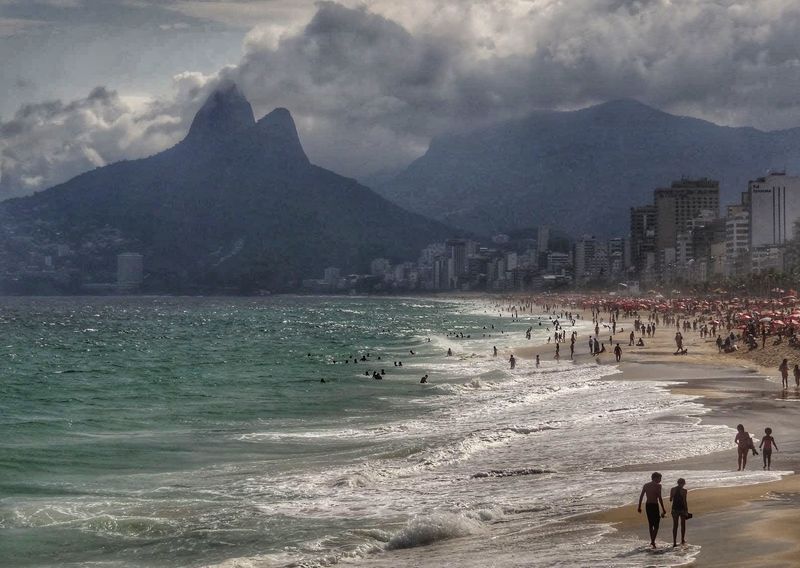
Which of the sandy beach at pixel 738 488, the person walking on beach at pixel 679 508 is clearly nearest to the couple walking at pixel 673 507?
the person walking on beach at pixel 679 508

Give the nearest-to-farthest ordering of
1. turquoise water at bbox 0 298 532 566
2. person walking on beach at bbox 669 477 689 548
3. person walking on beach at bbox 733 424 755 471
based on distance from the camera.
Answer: person walking on beach at bbox 669 477 689 548 < turquoise water at bbox 0 298 532 566 < person walking on beach at bbox 733 424 755 471

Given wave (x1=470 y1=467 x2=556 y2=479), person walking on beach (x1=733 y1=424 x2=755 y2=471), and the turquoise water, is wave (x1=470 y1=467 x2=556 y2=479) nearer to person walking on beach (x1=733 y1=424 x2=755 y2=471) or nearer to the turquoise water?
person walking on beach (x1=733 y1=424 x2=755 y2=471)

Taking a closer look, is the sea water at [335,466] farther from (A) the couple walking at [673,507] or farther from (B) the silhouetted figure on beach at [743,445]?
(B) the silhouetted figure on beach at [743,445]

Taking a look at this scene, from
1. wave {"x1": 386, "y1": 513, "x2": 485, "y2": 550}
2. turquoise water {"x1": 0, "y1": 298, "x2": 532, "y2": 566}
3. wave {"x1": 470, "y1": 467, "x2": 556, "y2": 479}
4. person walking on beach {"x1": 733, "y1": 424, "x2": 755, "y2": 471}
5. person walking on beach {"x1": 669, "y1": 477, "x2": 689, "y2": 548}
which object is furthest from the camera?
wave {"x1": 470, "y1": 467, "x2": 556, "y2": 479}

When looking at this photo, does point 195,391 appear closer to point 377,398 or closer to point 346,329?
point 377,398

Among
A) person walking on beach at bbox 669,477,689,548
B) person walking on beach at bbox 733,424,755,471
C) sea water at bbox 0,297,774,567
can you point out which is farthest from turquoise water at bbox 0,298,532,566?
person walking on beach at bbox 733,424,755,471

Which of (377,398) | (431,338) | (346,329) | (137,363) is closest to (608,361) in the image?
(377,398)
